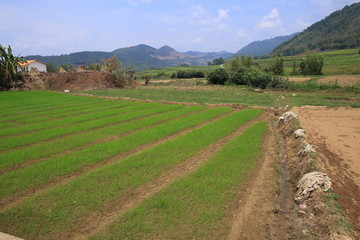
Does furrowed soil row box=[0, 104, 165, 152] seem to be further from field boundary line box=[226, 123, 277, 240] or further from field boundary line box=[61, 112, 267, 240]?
field boundary line box=[226, 123, 277, 240]

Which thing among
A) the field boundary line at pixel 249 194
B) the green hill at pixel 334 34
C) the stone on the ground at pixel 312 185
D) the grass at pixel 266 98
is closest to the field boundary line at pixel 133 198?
the field boundary line at pixel 249 194

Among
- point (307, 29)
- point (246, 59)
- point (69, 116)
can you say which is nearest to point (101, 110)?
point (69, 116)

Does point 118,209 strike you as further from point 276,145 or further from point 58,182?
point 276,145

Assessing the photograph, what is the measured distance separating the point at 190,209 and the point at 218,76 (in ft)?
131

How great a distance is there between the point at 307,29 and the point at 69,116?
183499 mm

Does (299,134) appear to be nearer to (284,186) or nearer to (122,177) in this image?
(284,186)

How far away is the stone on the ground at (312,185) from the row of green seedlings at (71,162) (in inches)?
252

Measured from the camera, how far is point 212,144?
34.4 ft

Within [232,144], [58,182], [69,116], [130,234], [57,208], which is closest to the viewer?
[130,234]

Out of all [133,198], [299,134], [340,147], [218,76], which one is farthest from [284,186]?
[218,76]

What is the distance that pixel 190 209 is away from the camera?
220 inches

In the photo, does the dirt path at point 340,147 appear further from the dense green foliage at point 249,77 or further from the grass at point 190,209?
the dense green foliage at point 249,77

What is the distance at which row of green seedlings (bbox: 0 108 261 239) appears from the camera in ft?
16.3

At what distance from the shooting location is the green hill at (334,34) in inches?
3696
